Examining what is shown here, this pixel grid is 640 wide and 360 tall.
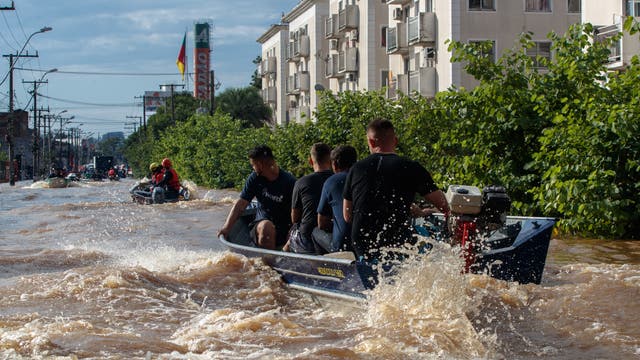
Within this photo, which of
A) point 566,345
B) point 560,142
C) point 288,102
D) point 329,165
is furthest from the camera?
point 288,102

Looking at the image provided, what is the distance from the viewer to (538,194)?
1656 centimetres

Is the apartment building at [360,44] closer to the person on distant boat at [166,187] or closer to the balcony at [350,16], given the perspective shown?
the balcony at [350,16]

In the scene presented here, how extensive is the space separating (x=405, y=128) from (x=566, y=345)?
13271mm

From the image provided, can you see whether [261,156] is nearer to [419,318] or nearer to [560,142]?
[419,318]

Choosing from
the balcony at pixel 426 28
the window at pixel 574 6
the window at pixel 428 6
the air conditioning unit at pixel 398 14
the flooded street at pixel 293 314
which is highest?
the air conditioning unit at pixel 398 14

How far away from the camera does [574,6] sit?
38406 millimetres

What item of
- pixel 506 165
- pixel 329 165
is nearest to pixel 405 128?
pixel 506 165

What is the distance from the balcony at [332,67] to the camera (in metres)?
57.5

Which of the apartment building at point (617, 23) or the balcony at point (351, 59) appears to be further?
the balcony at point (351, 59)

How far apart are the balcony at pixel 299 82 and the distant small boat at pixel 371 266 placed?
182 feet

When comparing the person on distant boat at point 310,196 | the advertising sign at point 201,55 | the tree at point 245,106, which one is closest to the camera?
the person on distant boat at point 310,196

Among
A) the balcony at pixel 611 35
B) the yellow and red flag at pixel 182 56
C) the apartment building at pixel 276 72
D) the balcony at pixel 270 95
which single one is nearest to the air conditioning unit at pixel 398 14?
the balcony at pixel 611 35

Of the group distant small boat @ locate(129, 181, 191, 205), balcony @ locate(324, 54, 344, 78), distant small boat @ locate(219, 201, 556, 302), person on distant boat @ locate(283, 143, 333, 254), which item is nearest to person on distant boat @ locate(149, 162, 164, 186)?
distant small boat @ locate(129, 181, 191, 205)

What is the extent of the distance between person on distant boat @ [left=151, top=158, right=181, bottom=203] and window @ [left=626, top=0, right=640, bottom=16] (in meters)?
13.6
